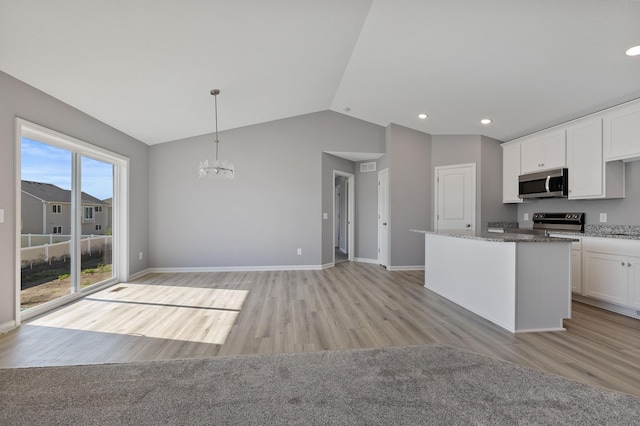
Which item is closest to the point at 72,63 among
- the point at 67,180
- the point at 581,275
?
the point at 67,180

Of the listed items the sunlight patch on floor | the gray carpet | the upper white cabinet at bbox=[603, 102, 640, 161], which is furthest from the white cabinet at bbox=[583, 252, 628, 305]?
the sunlight patch on floor

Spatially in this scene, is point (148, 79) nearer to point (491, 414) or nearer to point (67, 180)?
point (67, 180)

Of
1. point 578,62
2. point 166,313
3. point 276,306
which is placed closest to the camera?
point 578,62

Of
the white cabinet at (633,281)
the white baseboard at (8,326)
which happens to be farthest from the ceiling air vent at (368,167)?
the white baseboard at (8,326)

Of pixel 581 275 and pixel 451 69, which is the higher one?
pixel 451 69

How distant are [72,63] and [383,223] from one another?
17.2ft

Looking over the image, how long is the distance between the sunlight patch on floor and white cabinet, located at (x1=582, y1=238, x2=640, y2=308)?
4.31m

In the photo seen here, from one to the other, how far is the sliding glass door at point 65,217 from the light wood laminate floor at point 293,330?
1.17ft

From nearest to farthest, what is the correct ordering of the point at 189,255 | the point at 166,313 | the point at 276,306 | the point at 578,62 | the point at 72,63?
Result: the point at 72,63 < the point at 578,62 < the point at 166,313 < the point at 276,306 < the point at 189,255

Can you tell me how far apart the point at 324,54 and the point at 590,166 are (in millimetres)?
3811

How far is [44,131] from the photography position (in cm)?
300

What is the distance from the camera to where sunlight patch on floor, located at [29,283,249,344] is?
104 inches

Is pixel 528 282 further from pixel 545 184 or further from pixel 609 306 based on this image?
pixel 545 184

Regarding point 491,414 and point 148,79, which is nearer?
point 491,414
